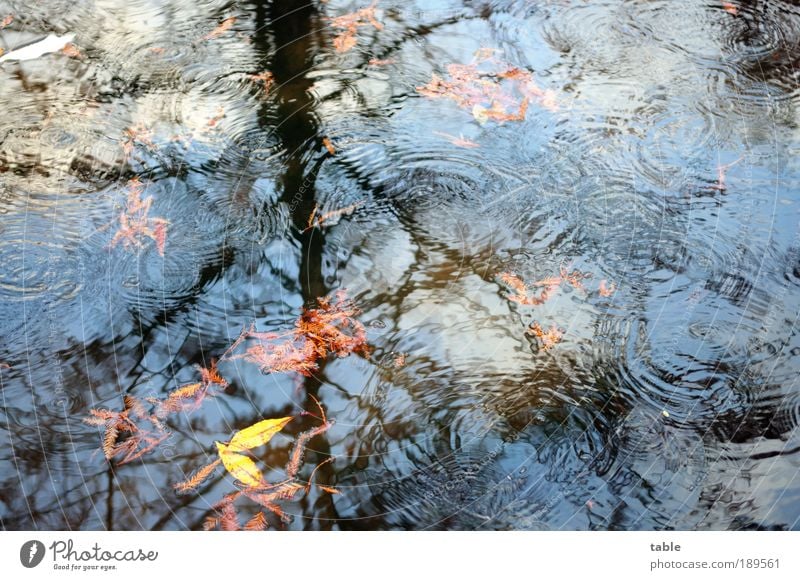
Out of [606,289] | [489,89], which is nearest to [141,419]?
[606,289]

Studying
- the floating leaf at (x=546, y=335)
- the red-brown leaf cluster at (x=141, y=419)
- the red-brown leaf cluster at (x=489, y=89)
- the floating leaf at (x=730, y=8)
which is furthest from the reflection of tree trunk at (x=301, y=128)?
the floating leaf at (x=730, y=8)

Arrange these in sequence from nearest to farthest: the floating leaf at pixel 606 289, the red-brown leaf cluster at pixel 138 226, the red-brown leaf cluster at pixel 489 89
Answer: the floating leaf at pixel 606 289
the red-brown leaf cluster at pixel 138 226
the red-brown leaf cluster at pixel 489 89

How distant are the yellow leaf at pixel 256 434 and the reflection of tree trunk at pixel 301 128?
52mm

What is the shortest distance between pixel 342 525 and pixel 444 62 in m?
1.34

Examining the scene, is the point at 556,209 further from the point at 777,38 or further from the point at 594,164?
the point at 777,38

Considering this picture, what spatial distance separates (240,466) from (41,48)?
152cm

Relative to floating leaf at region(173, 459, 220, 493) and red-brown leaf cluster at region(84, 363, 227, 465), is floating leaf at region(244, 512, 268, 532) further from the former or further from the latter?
red-brown leaf cluster at region(84, 363, 227, 465)

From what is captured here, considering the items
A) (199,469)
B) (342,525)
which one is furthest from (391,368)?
(199,469)

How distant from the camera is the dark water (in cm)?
159

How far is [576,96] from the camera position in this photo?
2.11 meters

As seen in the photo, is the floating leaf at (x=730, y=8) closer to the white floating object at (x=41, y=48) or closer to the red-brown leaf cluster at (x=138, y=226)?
the red-brown leaf cluster at (x=138, y=226)

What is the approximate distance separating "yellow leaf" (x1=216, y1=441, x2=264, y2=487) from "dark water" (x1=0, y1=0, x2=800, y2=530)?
1.0 inches
